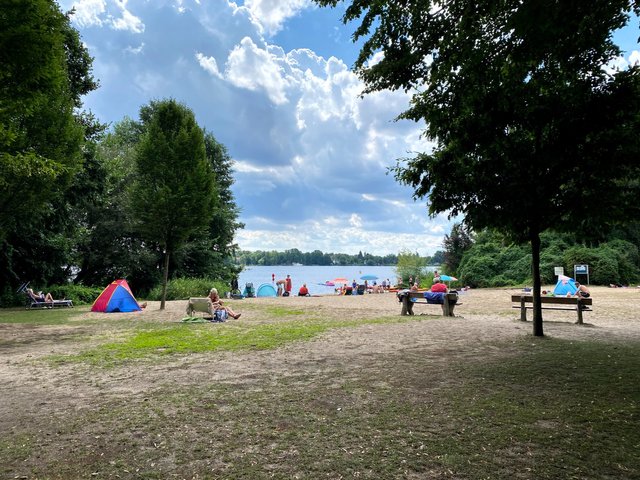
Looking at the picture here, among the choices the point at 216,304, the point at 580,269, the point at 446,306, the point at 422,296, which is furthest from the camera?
the point at 580,269

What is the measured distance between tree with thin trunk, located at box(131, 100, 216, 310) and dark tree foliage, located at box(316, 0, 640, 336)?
425 inches

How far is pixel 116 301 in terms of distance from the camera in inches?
668

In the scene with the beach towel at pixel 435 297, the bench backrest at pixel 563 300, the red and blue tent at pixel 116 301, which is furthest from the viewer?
the red and blue tent at pixel 116 301

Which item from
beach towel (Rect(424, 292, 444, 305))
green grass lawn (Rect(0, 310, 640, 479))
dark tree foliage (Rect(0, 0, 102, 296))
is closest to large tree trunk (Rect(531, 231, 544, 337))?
green grass lawn (Rect(0, 310, 640, 479))

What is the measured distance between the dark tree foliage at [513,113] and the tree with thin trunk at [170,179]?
35.4 feet

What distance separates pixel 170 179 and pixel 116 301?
5.49 m

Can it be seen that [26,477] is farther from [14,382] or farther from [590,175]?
[590,175]

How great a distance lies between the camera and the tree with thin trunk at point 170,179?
1759 centimetres

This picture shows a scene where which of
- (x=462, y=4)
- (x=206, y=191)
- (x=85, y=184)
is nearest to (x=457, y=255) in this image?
(x=206, y=191)

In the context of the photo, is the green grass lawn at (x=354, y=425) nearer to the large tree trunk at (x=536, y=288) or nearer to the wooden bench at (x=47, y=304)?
the large tree trunk at (x=536, y=288)

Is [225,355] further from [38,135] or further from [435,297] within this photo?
[38,135]

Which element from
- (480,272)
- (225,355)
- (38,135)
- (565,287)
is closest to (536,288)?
(225,355)

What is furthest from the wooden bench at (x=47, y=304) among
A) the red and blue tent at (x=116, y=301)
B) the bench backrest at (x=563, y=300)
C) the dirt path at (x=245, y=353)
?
the bench backrest at (x=563, y=300)

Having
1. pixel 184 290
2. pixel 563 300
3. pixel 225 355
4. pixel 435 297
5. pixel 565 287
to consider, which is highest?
pixel 565 287
